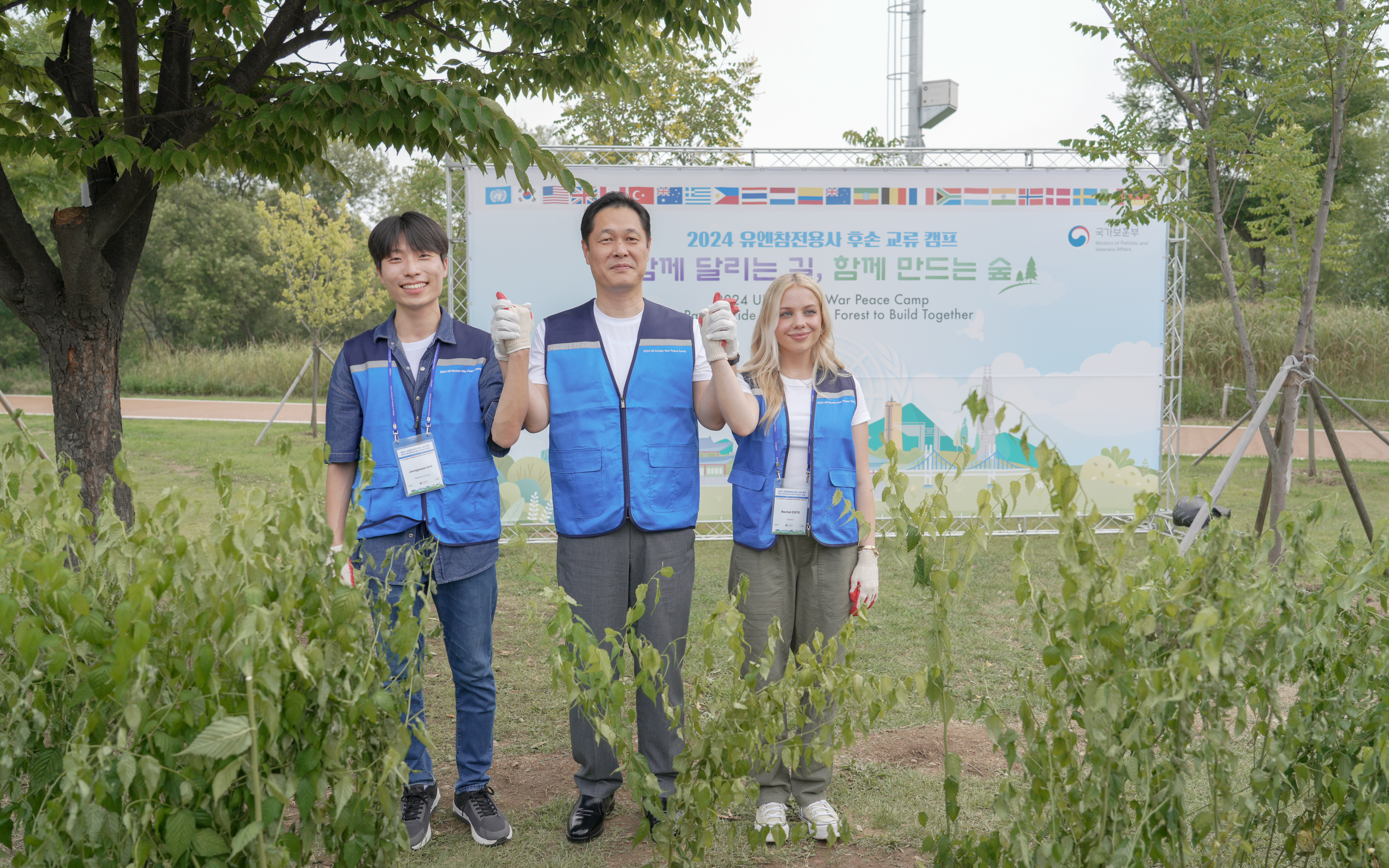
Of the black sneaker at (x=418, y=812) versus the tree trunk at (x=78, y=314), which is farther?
the tree trunk at (x=78, y=314)

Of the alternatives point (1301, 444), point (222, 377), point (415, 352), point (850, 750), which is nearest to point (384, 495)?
point (415, 352)

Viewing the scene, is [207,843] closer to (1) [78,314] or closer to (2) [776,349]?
(2) [776,349]

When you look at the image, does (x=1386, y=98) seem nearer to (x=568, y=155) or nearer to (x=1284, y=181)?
(x=1284, y=181)

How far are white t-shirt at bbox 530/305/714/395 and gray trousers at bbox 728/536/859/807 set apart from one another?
0.57 meters

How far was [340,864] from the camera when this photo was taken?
61.2 inches

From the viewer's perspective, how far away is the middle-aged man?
8.95ft

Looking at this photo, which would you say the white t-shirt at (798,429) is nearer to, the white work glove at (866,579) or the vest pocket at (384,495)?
the white work glove at (866,579)

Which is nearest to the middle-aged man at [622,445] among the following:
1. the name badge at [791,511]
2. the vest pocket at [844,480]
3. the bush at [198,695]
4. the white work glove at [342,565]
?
the name badge at [791,511]

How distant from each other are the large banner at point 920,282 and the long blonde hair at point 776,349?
3.98 meters

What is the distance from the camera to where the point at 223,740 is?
1274 mm

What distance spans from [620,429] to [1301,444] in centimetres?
1403

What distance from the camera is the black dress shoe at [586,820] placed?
284 centimetres

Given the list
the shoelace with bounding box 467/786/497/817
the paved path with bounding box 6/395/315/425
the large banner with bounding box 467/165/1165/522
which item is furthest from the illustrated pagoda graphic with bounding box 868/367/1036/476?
the paved path with bounding box 6/395/315/425

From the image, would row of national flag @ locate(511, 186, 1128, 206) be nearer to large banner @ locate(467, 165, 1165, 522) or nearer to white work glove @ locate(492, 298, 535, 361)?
large banner @ locate(467, 165, 1165, 522)
